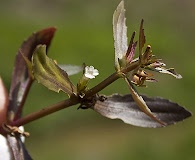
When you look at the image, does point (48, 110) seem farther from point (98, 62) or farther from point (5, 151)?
point (98, 62)

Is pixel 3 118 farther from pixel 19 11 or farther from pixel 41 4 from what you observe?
pixel 41 4

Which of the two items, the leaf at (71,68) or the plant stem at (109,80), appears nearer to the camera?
the plant stem at (109,80)

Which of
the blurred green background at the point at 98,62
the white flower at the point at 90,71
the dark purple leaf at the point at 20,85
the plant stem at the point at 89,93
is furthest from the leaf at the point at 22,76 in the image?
the blurred green background at the point at 98,62

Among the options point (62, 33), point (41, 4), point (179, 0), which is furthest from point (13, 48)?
point (179, 0)

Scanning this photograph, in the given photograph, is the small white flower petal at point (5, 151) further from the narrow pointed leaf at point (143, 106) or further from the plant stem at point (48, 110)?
the narrow pointed leaf at point (143, 106)

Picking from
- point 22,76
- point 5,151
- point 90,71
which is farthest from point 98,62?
point 90,71
